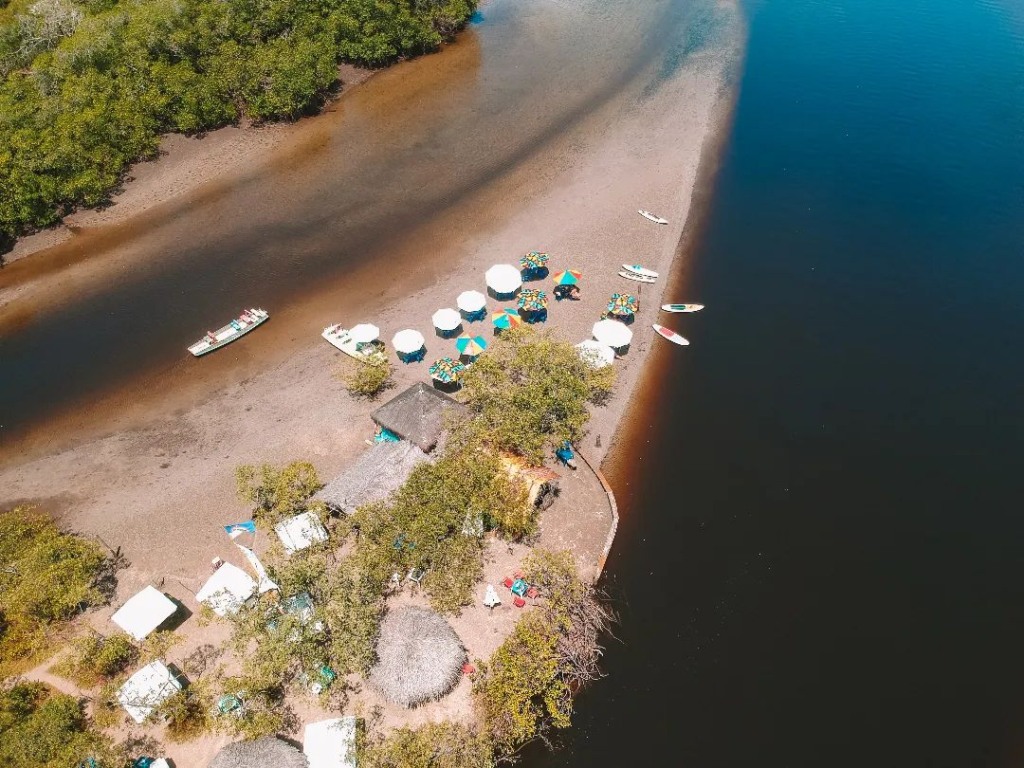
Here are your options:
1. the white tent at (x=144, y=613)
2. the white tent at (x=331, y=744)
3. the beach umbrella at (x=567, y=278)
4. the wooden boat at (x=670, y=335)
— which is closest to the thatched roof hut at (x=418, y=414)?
the beach umbrella at (x=567, y=278)

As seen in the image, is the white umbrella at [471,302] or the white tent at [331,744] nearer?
the white tent at [331,744]

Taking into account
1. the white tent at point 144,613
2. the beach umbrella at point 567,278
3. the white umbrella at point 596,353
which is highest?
the beach umbrella at point 567,278

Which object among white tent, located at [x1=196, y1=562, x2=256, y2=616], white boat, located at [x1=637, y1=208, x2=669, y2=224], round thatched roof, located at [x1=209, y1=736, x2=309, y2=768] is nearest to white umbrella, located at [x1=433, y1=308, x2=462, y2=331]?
white tent, located at [x1=196, y1=562, x2=256, y2=616]

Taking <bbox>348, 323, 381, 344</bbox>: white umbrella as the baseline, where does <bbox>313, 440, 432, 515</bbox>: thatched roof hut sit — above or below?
below

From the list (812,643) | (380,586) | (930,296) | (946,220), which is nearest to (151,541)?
(380,586)

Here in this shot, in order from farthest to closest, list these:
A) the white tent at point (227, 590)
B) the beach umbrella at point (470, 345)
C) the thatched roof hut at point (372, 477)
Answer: the beach umbrella at point (470, 345) < the thatched roof hut at point (372, 477) < the white tent at point (227, 590)

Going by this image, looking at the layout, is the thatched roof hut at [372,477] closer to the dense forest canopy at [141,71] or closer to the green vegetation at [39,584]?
the green vegetation at [39,584]

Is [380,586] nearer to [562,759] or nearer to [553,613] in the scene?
[553,613]

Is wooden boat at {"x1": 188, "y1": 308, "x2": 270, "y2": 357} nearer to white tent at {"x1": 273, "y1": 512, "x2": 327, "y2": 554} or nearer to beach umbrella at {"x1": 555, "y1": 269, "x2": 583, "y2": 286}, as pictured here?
white tent at {"x1": 273, "y1": 512, "x2": 327, "y2": 554}
